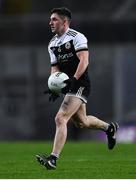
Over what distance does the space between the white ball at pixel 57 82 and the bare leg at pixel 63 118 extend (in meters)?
0.21

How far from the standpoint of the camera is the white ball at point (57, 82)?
1255 cm

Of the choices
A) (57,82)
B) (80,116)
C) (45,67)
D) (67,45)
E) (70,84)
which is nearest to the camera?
(70,84)

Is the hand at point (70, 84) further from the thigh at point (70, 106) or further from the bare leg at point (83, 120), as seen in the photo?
the bare leg at point (83, 120)

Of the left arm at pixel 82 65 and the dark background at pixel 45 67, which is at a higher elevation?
the left arm at pixel 82 65

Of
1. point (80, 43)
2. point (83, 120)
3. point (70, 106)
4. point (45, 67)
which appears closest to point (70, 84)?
point (70, 106)

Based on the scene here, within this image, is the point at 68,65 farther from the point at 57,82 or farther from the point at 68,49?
the point at 57,82

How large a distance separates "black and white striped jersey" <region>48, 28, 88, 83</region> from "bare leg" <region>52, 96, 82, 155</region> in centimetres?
43

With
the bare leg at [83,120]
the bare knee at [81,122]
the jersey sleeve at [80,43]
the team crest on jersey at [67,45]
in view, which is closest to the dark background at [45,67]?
the bare leg at [83,120]

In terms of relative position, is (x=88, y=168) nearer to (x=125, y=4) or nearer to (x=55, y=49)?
(x=55, y=49)

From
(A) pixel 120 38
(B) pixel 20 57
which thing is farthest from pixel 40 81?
(A) pixel 120 38

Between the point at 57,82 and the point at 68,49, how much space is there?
561mm

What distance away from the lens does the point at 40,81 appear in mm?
32906

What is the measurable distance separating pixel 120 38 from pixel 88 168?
22079mm

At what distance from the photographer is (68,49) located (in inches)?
506
